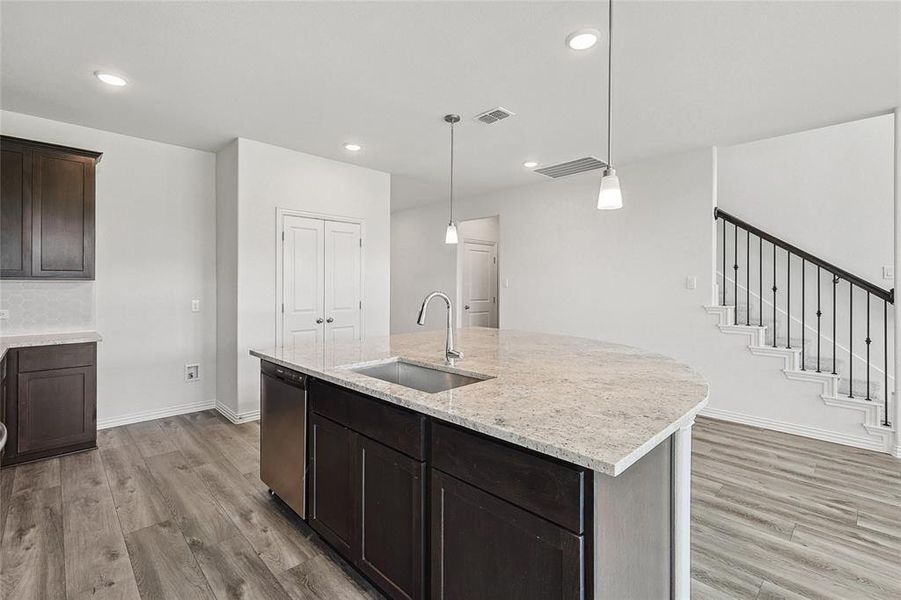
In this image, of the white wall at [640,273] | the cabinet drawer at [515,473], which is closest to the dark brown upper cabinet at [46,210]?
the cabinet drawer at [515,473]

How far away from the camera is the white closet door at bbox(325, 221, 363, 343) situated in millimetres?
4691

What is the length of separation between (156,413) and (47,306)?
1.29m

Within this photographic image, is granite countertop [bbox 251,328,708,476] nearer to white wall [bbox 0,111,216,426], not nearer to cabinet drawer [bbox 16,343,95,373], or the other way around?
cabinet drawer [bbox 16,343,95,373]

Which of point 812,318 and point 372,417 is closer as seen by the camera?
point 372,417

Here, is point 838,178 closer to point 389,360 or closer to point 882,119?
point 882,119

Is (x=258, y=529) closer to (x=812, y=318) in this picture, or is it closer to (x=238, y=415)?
(x=238, y=415)

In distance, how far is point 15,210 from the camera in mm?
3174

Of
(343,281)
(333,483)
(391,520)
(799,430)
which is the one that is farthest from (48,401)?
(799,430)

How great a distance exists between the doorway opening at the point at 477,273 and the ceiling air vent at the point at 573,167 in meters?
2.06

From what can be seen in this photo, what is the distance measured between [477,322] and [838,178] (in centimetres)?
496

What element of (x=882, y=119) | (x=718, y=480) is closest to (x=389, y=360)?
(x=718, y=480)

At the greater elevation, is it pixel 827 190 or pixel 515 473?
pixel 827 190

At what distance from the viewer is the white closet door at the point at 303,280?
4355 mm

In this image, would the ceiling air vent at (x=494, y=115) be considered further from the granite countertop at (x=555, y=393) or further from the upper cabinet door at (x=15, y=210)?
the upper cabinet door at (x=15, y=210)
